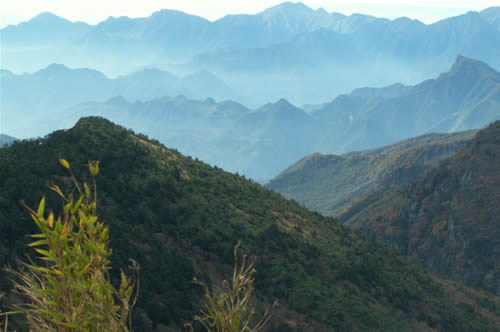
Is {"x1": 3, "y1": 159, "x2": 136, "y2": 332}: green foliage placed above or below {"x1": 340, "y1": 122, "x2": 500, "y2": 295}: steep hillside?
above

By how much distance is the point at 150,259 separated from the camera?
17625 mm

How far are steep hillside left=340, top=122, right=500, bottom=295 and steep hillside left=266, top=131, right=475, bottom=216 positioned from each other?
40.8 meters

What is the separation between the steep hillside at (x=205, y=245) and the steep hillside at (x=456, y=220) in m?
17.1

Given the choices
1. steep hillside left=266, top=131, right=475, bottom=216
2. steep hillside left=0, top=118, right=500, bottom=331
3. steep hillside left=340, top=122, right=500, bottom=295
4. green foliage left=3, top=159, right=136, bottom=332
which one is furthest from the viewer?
steep hillside left=266, top=131, right=475, bottom=216

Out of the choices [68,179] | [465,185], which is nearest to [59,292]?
[68,179]

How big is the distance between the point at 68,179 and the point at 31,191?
379cm

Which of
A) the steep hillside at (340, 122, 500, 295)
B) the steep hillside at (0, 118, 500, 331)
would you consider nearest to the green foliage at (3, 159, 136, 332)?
the steep hillside at (0, 118, 500, 331)

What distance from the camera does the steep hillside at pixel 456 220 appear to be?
48812mm

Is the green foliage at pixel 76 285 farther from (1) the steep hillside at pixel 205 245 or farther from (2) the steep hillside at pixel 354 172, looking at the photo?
(2) the steep hillside at pixel 354 172

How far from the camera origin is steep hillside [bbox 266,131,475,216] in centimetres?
11550

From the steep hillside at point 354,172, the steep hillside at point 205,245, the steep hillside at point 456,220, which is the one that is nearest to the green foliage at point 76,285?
the steep hillside at point 205,245

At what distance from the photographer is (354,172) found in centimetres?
14988

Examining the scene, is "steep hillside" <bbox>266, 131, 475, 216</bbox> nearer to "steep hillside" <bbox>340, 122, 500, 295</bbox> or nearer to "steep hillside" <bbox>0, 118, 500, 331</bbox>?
"steep hillside" <bbox>340, 122, 500, 295</bbox>

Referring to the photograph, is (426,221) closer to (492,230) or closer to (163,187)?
(492,230)
